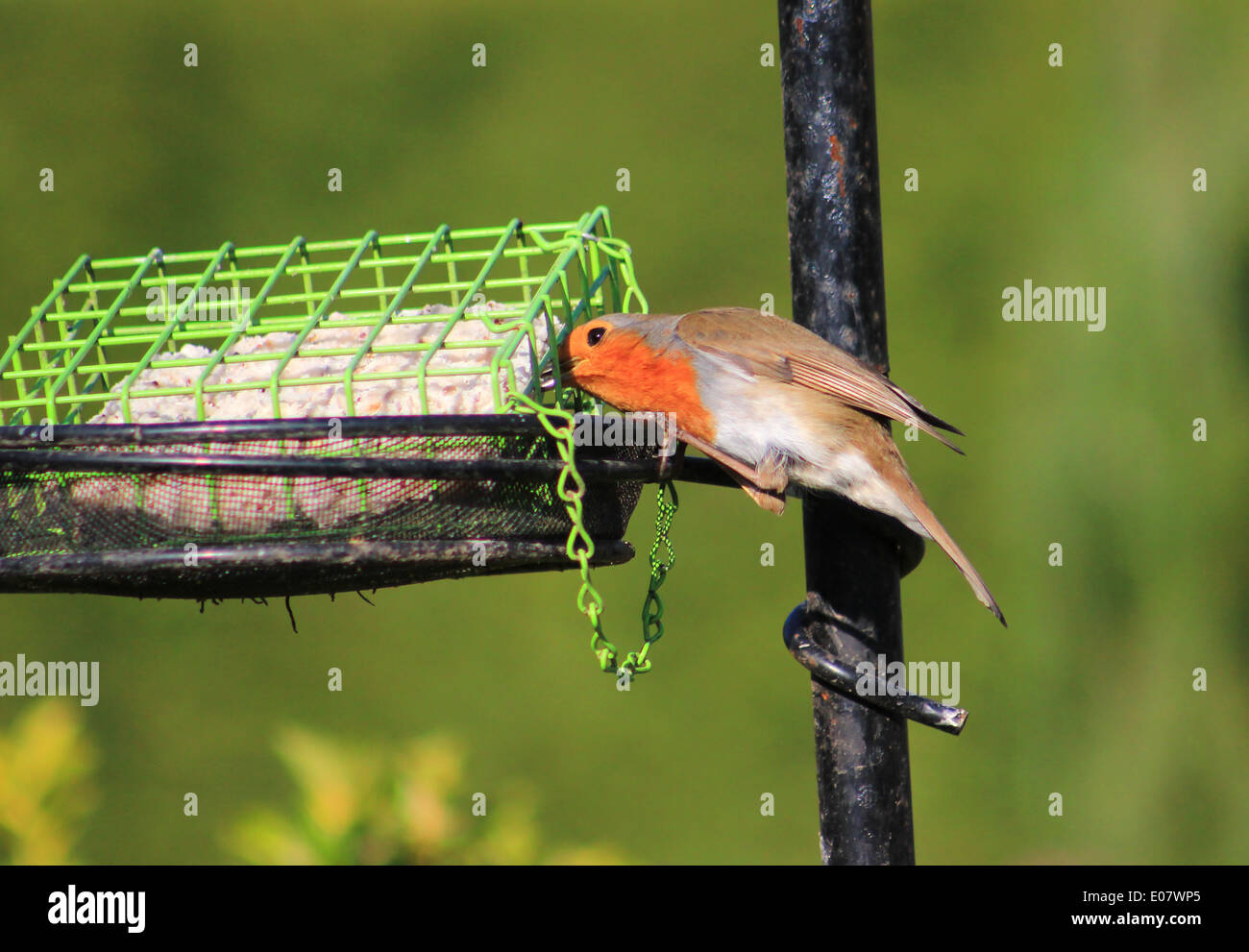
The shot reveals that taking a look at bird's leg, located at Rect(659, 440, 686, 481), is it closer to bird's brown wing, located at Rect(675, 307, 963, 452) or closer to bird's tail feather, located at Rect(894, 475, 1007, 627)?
bird's brown wing, located at Rect(675, 307, 963, 452)

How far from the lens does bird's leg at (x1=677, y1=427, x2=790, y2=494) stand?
2674 mm

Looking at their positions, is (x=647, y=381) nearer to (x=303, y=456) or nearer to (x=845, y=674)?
(x=845, y=674)

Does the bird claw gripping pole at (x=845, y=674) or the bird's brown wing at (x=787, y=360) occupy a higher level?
the bird's brown wing at (x=787, y=360)

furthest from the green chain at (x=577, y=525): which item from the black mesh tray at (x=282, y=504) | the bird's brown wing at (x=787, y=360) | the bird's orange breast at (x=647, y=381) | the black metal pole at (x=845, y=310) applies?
the bird's brown wing at (x=787, y=360)

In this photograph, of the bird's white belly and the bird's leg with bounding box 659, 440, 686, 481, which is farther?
the bird's white belly

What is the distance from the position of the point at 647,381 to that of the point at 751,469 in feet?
0.94

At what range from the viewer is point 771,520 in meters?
4.99

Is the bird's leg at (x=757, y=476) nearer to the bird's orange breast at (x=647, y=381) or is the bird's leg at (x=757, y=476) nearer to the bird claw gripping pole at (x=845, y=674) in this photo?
the bird's orange breast at (x=647, y=381)

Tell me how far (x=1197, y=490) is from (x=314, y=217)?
3302mm

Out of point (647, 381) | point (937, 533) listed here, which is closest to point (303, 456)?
point (647, 381)

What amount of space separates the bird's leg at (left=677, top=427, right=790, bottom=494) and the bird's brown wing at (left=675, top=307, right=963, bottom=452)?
0.20 meters

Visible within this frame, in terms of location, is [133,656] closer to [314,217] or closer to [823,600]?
[314,217]

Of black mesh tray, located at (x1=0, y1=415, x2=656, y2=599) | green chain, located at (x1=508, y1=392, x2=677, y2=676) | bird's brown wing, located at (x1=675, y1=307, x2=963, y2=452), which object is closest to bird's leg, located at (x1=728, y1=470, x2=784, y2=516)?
bird's brown wing, located at (x1=675, y1=307, x2=963, y2=452)

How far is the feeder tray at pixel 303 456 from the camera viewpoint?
195cm
